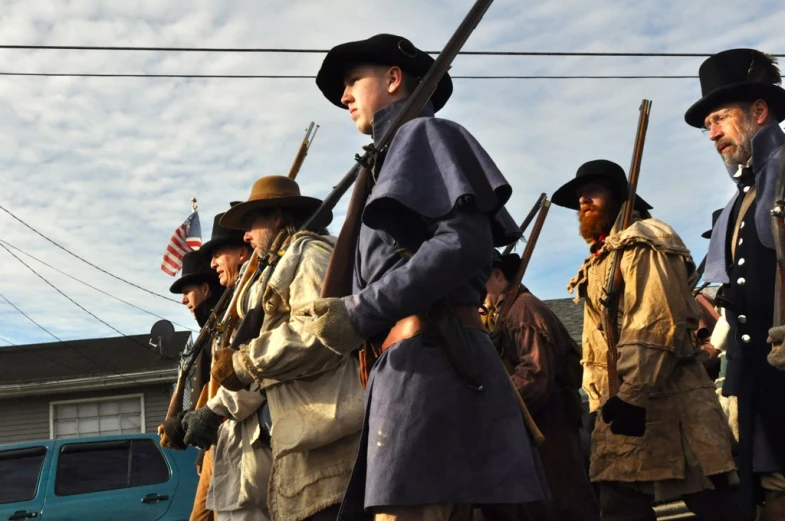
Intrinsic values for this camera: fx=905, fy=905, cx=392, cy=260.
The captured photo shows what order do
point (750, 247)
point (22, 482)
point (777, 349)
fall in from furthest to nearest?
point (22, 482) → point (750, 247) → point (777, 349)

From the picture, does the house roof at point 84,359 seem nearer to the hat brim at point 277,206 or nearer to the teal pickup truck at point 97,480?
the teal pickup truck at point 97,480

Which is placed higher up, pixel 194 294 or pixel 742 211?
pixel 194 294

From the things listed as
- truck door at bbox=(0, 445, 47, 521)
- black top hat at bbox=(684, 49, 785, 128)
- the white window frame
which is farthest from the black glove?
the white window frame

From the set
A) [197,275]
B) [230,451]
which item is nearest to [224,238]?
[197,275]

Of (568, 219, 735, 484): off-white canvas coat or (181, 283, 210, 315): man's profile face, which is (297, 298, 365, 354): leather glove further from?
(181, 283, 210, 315): man's profile face

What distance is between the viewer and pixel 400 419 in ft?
7.93

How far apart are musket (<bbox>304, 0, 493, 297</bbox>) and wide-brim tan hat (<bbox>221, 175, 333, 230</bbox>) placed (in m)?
1.92

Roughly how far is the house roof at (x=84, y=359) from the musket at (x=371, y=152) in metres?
19.4

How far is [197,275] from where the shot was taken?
Result: 7.39m

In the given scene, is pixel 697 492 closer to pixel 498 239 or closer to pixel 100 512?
pixel 498 239

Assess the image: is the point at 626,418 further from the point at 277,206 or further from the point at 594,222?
the point at 277,206

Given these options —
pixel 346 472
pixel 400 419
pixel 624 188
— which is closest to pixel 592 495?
pixel 624 188

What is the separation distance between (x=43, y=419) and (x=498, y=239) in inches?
825

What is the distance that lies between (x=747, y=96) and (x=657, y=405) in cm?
149
